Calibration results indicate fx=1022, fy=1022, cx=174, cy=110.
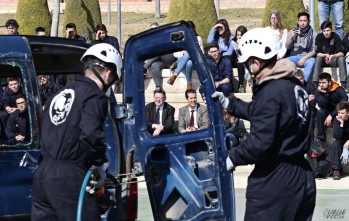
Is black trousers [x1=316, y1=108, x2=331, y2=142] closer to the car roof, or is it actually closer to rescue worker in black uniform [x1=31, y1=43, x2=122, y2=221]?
the car roof

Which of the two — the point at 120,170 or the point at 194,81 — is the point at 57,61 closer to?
the point at 120,170

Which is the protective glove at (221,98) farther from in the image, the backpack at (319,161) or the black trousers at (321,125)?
the black trousers at (321,125)

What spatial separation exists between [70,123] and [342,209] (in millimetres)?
6159

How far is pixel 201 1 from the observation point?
23.4 metres

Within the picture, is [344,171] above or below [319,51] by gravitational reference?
below

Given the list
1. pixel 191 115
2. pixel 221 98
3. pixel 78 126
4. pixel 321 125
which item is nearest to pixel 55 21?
pixel 191 115

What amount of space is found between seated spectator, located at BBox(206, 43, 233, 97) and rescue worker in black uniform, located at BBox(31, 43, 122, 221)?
30.5 ft

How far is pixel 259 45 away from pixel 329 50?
10.5m

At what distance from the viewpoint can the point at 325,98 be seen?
16.2 metres

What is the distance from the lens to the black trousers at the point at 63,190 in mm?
7902

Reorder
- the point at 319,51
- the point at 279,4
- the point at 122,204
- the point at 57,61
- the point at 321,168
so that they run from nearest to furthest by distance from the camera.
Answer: the point at 122,204 < the point at 57,61 < the point at 321,168 < the point at 319,51 < the point at 279,4

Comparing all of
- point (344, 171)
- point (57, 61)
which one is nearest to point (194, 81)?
point (344, 171)

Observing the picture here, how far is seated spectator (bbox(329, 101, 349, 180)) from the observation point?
15.5 meters

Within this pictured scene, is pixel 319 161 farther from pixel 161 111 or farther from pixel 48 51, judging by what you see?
pixel 48 51
